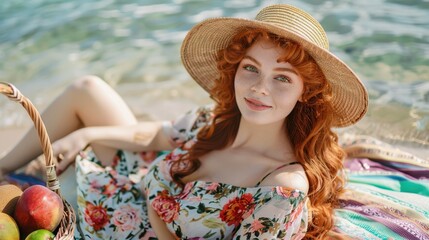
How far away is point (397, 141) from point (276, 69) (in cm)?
202

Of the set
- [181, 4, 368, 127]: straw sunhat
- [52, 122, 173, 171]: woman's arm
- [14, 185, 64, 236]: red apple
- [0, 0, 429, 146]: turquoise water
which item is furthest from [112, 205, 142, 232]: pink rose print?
[0, 0, 429, 146]: turquoise water

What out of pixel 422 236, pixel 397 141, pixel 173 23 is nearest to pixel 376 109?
pixel 397 141

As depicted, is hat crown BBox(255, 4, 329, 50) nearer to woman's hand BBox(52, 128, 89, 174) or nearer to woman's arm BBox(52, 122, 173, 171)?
woman's arm BBox(52, 122, 173, 171)

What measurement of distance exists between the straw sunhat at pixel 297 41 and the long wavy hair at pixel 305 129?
4 centimetres

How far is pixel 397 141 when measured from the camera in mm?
4188

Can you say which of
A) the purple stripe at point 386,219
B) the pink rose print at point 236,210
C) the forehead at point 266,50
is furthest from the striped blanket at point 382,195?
the forehead at point 266,50

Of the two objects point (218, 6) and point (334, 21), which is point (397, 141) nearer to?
point (334, 21)

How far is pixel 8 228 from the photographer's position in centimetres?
191

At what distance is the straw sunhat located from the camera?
7.85 ft

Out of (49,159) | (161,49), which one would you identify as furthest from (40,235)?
(161,49)

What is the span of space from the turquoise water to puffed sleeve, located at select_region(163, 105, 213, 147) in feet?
4.66

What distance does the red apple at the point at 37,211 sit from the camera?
2.01m

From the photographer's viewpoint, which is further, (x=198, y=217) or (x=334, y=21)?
(x=334, y=21)

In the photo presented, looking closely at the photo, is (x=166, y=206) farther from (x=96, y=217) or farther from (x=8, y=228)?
(x=8, y=228)
